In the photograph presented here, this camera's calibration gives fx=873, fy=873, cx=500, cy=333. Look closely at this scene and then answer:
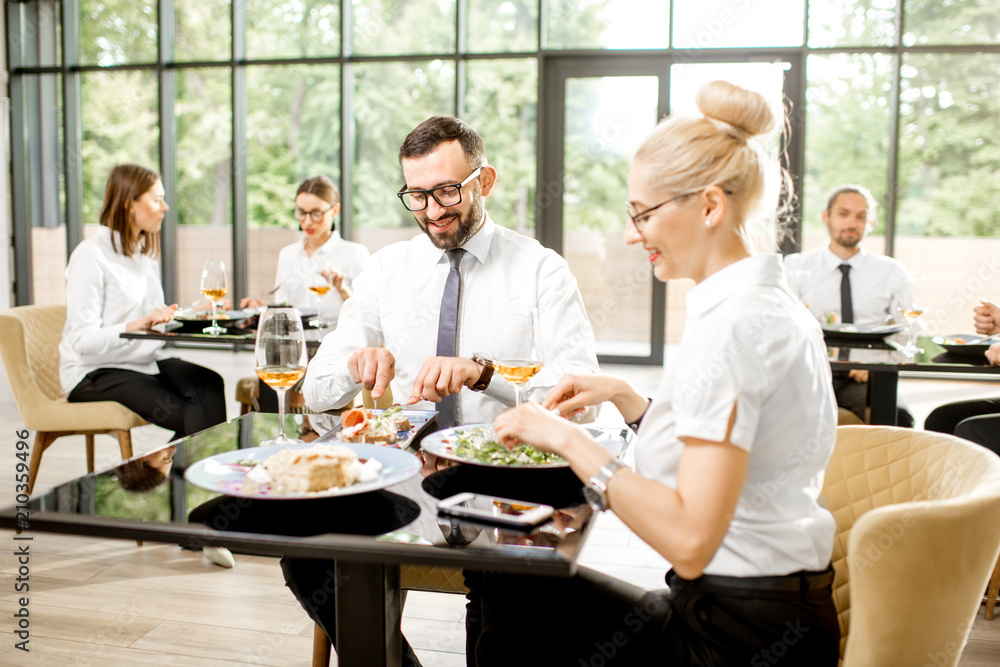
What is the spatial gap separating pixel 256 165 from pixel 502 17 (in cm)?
255

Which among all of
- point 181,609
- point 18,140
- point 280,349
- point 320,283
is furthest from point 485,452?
point 18,140

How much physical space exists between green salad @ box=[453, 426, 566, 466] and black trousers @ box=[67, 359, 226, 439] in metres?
2.25

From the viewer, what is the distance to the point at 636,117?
7.15 metres

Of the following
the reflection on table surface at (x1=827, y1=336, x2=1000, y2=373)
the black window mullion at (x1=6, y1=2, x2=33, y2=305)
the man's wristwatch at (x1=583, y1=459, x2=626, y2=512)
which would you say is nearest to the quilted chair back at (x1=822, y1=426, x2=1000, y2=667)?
the man's wristwatch at (x1=583, y1=459, x2=626, y2=512)

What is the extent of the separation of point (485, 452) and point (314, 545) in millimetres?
429

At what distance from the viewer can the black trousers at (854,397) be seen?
3.84 meters

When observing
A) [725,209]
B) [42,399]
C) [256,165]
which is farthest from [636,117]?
[725,209]

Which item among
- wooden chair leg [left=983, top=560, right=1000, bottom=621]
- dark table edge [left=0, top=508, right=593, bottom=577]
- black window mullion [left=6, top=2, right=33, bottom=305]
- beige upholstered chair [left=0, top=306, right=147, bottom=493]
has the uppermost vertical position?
black window mullion [left=6, top=2, right=33, bottom=305]

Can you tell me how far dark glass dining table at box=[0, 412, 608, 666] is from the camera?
1.13 metres

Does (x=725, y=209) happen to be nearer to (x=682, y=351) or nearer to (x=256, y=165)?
(x=682, y=351)

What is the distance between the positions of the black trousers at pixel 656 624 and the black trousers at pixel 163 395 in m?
2.30

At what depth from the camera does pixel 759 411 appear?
48.9 inches

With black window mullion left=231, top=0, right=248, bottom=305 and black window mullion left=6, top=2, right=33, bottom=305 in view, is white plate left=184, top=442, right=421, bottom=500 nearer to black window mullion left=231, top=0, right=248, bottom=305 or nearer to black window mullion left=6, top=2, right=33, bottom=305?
black window mullion left=231, top=0, right=248, bottom=305

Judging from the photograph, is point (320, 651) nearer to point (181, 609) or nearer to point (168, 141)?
point (181, 609)
